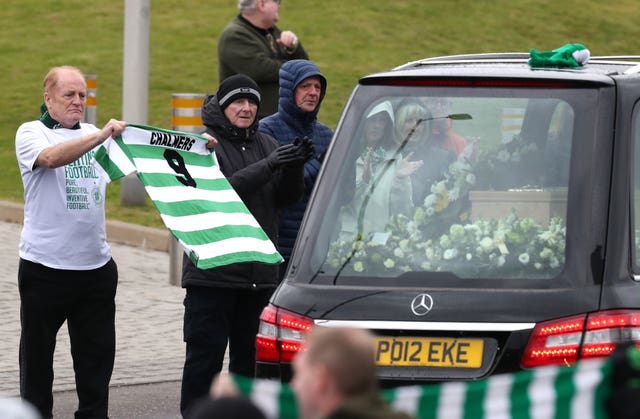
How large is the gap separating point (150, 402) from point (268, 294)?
1.32 metres

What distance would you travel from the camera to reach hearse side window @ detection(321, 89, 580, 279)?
6.34 metres

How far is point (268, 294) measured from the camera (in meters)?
8.36

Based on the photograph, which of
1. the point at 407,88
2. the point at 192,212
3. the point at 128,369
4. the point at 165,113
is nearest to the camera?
the point at 407,88

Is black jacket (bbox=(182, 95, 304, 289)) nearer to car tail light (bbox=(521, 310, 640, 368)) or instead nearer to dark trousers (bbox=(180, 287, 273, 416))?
dark trousers (bbox=(180, 287, 273, 416))

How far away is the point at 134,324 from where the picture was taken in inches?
471

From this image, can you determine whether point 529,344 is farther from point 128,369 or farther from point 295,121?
point 128,369

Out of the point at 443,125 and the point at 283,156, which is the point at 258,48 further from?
the point at 443,125

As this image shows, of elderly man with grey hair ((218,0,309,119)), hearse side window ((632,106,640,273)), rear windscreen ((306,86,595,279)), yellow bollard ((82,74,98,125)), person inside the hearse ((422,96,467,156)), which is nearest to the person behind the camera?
hearse side window ((632,106,640,273))

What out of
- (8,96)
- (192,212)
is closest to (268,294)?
(192,212)

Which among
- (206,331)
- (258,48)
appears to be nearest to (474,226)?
(206,331)

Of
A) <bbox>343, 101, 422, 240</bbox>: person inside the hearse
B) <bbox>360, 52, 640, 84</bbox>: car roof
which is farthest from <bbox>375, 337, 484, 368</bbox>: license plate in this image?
<bbox>360, 52, 640, 84</bbox>: car roof

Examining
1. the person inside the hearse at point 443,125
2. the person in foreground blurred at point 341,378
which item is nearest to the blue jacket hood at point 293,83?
the person inside the hearse at point 443,125

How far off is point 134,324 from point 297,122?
132 inches

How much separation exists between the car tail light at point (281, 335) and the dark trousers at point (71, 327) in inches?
73.1
